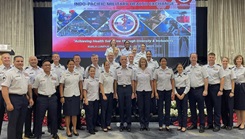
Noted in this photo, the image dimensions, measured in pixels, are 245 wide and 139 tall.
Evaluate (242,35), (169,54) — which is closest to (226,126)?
(169,54)

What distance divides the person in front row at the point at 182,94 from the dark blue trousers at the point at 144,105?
1.73ft

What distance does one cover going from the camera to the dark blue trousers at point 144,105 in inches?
195

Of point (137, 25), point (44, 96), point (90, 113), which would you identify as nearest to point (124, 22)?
point (137, 25)

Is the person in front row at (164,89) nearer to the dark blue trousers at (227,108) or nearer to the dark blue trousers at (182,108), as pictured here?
the dark blue trousers at (182,108)

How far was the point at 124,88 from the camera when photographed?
194 inches

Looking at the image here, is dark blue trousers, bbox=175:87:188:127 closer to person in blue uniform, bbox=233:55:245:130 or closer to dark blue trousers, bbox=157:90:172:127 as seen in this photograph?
dark blue trousers, bbox=157:90:172:127

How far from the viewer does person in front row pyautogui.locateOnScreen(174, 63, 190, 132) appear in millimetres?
4891

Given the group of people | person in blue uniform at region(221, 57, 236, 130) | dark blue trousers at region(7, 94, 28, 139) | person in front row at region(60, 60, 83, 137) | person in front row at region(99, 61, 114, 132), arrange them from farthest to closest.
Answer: person in blue uniform at region(221, 57, 236, 130) → person in front row at region(99, 61, 114, 132) → the group of people → person in front row at region(60, 60, 83, 137) → dark blue trousers at region(7, 94, 28, 139)

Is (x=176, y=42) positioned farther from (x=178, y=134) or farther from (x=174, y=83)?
(x=178, y=134)

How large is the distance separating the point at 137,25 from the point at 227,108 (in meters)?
3.73

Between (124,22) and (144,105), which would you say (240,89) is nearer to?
(144,105)

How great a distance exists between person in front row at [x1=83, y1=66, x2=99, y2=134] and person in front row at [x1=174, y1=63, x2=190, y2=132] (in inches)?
57.1

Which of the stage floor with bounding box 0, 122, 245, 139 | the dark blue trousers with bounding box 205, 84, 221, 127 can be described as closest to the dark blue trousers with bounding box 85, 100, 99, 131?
the stage floor with bounding box 0, 122, 245, 139

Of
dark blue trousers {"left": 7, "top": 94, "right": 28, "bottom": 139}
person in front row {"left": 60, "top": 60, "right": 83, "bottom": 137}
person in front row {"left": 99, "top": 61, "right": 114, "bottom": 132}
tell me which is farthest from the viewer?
person in front row {"left": 99, "top": 61, "right": 114, "bottom": 132}
